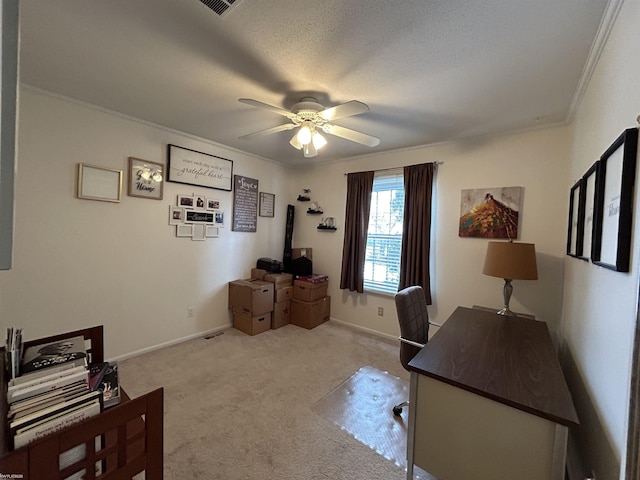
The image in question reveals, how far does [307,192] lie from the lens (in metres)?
4.25

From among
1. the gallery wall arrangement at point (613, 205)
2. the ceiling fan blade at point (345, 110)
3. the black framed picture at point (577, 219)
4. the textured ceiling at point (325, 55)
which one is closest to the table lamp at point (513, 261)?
the black framed picture at point (577, 219)

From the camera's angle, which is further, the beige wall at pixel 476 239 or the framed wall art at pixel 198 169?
the framed wall art at pixel 198 169

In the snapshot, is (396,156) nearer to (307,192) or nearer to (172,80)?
(307,192)

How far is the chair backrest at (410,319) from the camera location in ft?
5.97

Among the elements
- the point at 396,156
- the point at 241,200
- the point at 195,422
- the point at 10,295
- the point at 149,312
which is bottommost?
A: the point at 195,422

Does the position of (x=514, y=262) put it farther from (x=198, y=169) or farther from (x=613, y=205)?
(x=198, y=169)

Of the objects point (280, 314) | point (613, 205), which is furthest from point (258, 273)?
point (613, 205)

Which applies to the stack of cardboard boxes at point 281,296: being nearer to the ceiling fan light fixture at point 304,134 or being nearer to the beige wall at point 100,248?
the beige wall at point 100,248

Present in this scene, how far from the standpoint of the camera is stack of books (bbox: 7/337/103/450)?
818 mm

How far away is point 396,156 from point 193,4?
2.64 m

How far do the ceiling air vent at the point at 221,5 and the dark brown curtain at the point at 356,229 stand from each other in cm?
252

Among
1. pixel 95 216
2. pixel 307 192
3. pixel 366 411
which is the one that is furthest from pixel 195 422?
pixel 307 192

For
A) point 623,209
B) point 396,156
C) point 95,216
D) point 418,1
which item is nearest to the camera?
point 623,209

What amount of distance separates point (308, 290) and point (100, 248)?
7.61 ft
